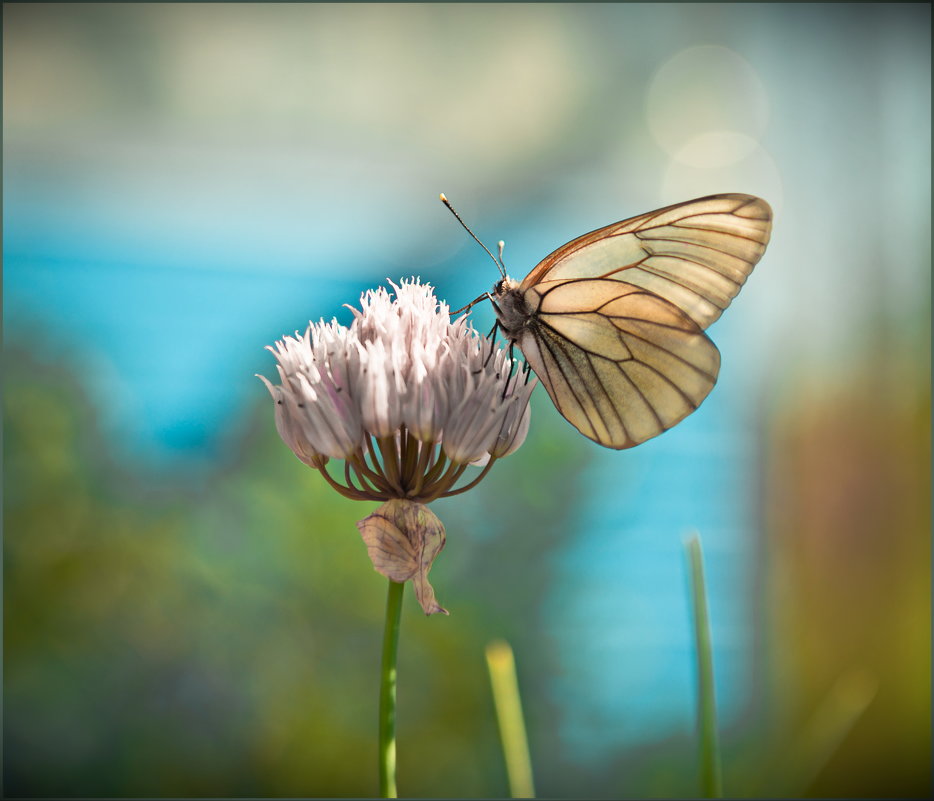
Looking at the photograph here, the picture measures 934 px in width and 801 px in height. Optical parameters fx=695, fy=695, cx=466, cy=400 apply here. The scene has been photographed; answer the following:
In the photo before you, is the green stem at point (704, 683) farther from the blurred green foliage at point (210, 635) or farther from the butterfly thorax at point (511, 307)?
the blurred green foliage at point (210, 635)

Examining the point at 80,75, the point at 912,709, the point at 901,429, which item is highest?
the point at 80,75

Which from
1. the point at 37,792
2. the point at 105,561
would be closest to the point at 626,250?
the point at 105,561

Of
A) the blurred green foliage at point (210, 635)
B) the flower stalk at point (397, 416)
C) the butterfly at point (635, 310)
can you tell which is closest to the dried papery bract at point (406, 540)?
the flower stalk at point (397, 416)

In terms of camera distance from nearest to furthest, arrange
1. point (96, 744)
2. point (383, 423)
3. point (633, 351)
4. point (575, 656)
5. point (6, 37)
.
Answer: point (383, 423)
point (633, 351)
point (96, 744)
point (575, 656)
point (6, 37)

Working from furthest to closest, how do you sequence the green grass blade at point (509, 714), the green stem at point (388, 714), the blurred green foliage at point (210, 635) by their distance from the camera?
the blurred green foliage at point (210, 635)
the green grass blade at point (509, 714)
the green stem at point (388, 714)

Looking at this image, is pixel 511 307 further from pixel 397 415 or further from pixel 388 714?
pixel 388 714

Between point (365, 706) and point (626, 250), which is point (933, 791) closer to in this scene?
point (365, 706)

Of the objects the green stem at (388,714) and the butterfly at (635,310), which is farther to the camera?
the butterfly at (635,310)
